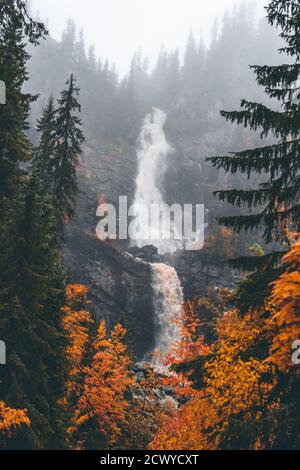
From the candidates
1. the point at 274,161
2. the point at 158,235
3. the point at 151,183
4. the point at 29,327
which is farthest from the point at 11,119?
the point at 151,183

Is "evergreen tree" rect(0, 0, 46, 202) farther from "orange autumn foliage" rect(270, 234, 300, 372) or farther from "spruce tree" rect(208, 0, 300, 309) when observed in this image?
"orange autumn foliage" rect(270, 234, 300, 372)

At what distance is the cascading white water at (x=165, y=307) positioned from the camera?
46469mm

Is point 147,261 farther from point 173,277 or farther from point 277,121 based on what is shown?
point 277,121

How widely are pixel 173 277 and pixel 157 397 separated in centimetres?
2403

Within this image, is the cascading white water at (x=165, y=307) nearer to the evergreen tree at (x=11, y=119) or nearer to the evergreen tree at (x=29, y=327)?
the evergreen tree at (x=29, y=327)

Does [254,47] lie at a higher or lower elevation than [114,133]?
higher

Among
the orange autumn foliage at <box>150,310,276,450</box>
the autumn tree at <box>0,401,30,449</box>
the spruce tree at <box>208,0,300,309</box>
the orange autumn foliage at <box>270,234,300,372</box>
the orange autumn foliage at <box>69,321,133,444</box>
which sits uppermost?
the spruce tree at <box>208,0,300,309</box>

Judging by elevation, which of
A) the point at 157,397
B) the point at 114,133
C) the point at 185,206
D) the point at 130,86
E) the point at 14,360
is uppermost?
the point at 130,86

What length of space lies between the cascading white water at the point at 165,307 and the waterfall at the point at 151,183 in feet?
27.4

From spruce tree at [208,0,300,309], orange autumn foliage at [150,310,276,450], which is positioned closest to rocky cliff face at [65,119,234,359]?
orange autumn foliage at [150,310,276,450]

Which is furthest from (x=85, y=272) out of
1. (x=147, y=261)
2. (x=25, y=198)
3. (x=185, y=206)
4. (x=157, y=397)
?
(x=25, y=198)

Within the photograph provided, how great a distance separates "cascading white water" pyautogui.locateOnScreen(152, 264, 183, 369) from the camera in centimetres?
4647

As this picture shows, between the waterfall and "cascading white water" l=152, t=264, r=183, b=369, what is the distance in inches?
328

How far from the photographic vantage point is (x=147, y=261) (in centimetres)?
5441
